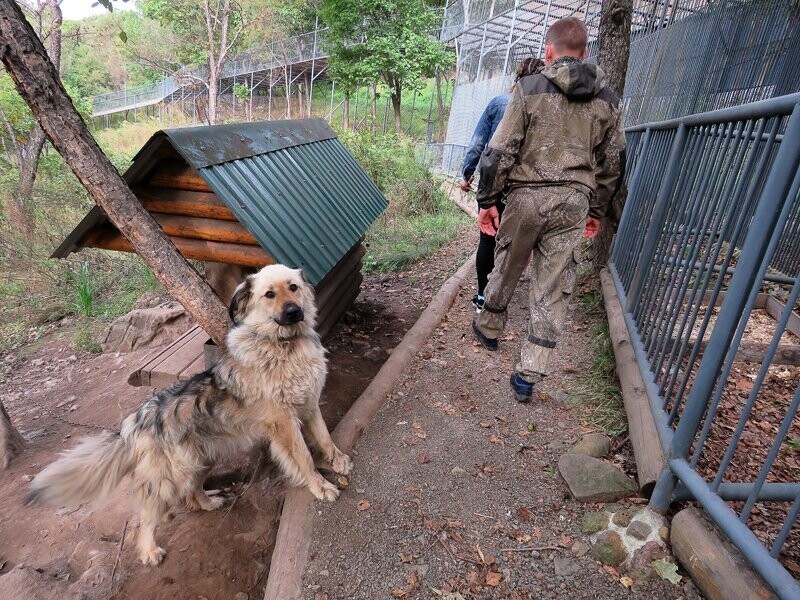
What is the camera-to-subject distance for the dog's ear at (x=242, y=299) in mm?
2902

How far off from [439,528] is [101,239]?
12.2ft

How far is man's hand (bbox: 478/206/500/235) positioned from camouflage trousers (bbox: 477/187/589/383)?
0.56 feet

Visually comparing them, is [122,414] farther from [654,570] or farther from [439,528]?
[654,570]

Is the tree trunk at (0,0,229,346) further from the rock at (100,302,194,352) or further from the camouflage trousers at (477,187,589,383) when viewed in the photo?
the rock at (100,302,194,352)

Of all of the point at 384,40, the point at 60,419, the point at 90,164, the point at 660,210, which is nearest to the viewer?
the point at 90,164

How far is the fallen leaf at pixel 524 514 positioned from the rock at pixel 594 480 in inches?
10.8

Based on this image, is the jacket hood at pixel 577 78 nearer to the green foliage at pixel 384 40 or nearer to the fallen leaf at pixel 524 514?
the fallen leaf at pixel 524 514

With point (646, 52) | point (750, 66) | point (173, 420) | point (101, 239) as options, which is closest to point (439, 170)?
point (646, 52)

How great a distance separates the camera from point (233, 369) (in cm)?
280

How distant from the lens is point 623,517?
2111 mm

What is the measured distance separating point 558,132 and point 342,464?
262 cm

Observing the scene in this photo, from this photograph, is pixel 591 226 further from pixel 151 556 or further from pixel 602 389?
pixel 151 556

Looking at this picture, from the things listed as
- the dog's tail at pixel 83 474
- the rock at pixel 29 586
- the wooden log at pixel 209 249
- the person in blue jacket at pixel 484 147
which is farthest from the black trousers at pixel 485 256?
the rock at pixel 29 586

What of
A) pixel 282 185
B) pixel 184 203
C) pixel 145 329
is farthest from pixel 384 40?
pixel 184 203
